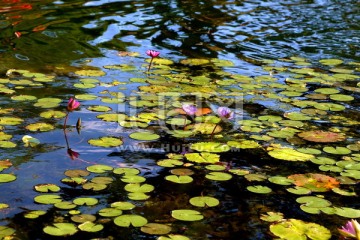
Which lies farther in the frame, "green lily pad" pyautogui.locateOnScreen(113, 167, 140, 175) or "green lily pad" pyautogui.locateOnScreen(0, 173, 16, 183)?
"green lily pad" pyautogui.locateOnScreen(113, 167, 140, 175)

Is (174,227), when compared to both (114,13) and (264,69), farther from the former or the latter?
(114,13)

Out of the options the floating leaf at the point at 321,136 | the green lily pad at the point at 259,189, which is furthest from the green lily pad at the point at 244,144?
the green lily pad at the point at 259,189

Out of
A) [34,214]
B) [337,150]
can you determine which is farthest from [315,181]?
[34,214]

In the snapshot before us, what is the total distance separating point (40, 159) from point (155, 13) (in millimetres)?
3351

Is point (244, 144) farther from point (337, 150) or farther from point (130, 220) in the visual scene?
point (130, 220)

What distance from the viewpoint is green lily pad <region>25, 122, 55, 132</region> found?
2.73 meters

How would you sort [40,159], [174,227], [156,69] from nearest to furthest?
[174,227]
[40,159]
[156,69]

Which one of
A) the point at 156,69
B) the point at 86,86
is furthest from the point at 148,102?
the point at 156,69

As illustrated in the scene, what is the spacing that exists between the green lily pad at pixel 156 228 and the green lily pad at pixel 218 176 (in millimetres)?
444

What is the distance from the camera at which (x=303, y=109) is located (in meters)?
3.17

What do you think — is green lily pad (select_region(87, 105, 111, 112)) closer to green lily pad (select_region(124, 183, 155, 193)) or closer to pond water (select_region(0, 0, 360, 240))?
pond water (select_region(0, 0, 360, 240))

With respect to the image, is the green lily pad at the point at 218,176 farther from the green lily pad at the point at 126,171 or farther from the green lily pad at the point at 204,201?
the green lily pad at the point at 126,171

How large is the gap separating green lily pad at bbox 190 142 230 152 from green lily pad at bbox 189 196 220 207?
1.51 feet

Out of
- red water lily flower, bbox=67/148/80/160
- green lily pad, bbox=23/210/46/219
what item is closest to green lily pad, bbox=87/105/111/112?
red water lily flower, bbox=67/148/80/160
